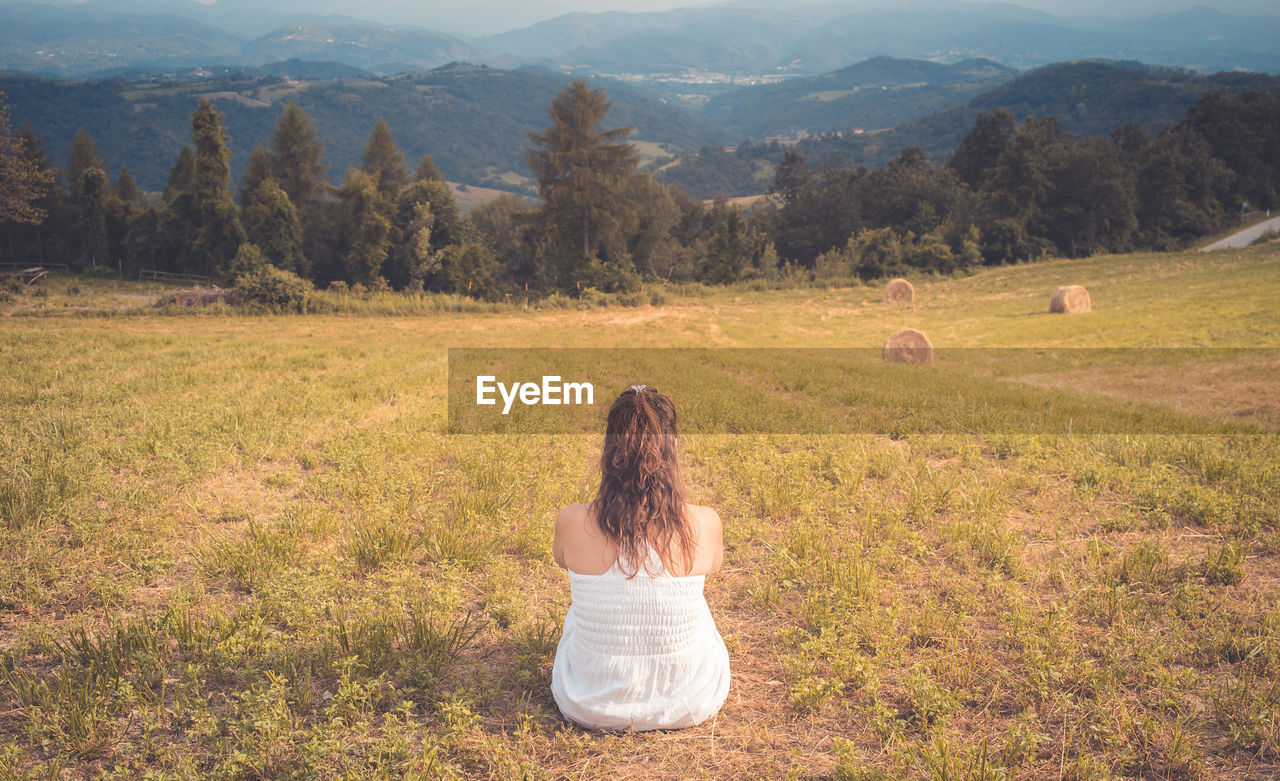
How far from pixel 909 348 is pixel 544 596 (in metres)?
17.8

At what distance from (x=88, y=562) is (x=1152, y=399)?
17.1 meters

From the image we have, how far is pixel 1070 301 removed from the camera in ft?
91.2

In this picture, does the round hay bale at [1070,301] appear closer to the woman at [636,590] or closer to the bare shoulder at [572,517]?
the woman at [636,590]

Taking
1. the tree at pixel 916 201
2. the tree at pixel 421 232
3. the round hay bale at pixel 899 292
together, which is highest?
the tree at pixel 916 201

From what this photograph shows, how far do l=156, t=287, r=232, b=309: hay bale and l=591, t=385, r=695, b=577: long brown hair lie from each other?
103ft

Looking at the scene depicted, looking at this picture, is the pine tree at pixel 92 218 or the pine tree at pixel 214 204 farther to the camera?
the pine tree at pixel 92 218

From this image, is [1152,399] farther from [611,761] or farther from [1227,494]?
[611,761]

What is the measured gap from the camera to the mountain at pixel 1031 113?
132 meters

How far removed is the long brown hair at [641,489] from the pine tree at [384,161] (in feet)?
191

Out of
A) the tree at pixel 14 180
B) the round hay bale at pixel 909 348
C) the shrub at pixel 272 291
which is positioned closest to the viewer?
the round hay bale at pixel 909 348

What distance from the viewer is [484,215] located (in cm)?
9331

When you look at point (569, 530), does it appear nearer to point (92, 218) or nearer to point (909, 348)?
point (909, 348)

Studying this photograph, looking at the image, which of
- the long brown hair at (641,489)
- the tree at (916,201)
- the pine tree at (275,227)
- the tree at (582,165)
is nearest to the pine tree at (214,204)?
the pine tree at (275,227)

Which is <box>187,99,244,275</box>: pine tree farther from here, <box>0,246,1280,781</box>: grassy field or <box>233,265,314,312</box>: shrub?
<box>0,246,1280,781</box>: grassy field
